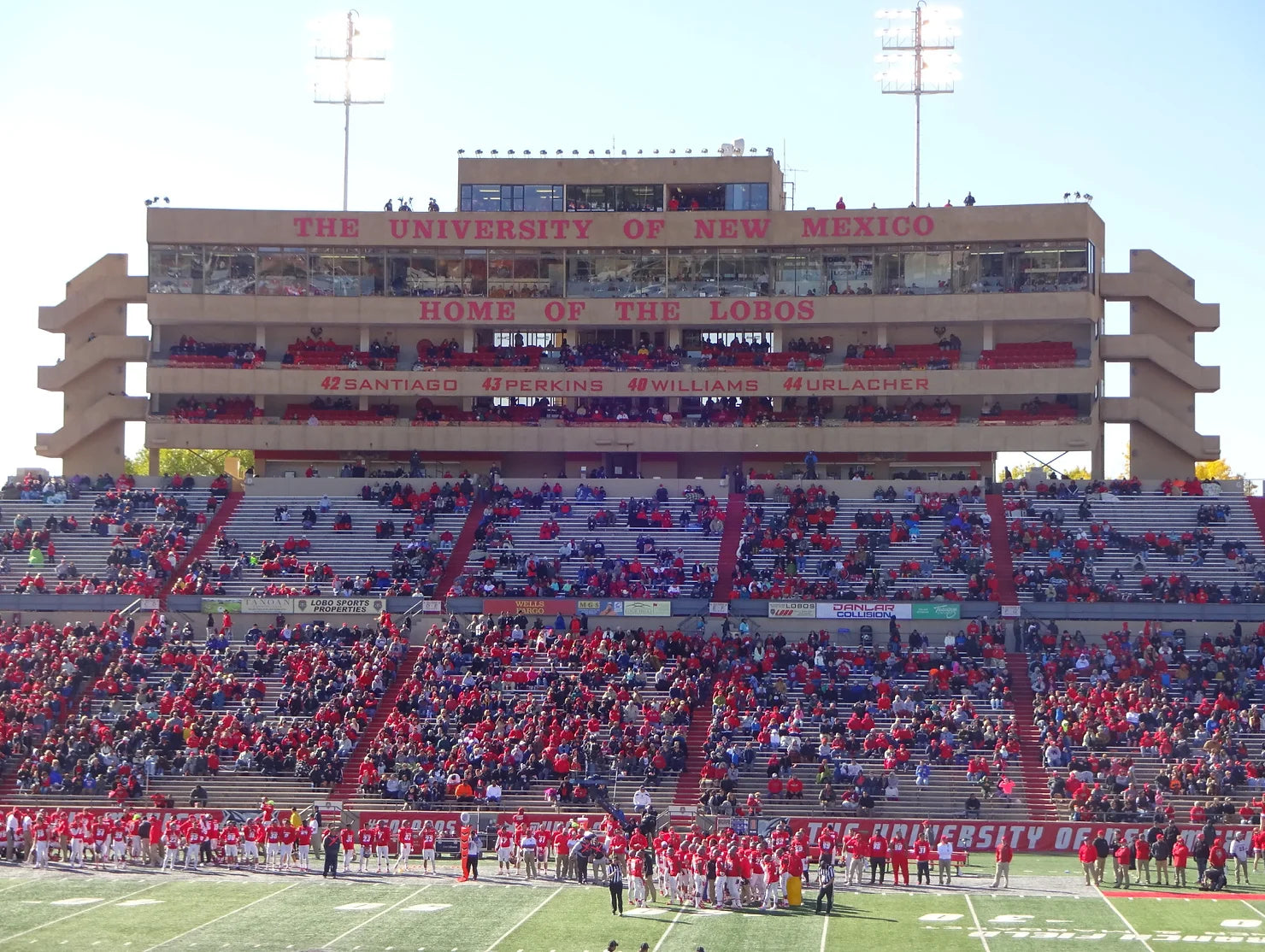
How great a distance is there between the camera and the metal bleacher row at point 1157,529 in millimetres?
52219

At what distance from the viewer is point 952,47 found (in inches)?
2507

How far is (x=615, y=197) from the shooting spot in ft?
202

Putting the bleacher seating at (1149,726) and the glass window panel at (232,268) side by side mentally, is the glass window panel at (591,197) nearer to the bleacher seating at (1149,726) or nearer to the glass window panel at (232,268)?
the glass window panel at (232,268)

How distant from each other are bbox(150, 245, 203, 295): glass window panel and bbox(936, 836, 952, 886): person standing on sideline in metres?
35.7

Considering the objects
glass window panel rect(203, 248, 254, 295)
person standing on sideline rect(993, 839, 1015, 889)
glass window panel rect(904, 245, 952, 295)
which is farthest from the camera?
glass window panel rect(203, 248, 254, 295)

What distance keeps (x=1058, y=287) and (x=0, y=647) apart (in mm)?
33755

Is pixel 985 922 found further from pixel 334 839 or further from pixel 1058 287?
pixel 1058 287

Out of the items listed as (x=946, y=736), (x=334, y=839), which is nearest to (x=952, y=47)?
(x=946, y=736)

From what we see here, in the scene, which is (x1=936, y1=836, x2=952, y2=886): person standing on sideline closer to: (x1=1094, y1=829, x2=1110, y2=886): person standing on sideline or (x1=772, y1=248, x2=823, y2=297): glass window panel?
(x1=1094, y1=829, x2=1110, y2=886): person standing on sideline

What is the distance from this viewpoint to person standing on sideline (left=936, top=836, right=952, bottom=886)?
35.6m

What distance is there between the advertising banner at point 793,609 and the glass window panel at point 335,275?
19.6 meters

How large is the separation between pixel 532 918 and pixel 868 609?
2075 cm

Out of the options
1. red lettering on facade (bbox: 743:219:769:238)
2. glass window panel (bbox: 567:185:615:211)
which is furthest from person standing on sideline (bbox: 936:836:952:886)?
glass window panel (bbox: 567:185:615:211)

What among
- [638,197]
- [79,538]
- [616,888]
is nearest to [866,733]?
[616,888]
